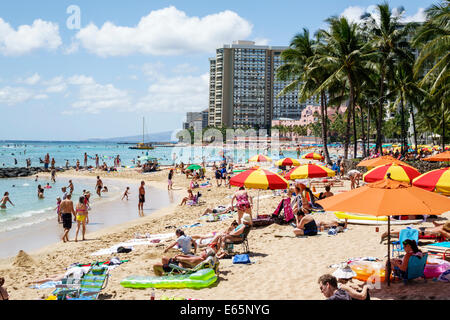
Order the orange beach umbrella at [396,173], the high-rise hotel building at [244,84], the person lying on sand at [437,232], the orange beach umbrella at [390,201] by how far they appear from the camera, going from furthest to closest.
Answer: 1. the high-rise hotel building at [244,84]
2. the orange beach umbrella at [396,173]
3. the person lying on sand at [437,232]
4. the orange beach umbrella at [390,201]

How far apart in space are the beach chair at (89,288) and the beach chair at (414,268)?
4.86 m

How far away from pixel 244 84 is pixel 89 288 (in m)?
147

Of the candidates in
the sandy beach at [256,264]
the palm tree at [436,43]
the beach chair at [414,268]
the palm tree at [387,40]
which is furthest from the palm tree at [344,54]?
the beach chair at [414,268]

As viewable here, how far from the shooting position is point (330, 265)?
24.8 ft

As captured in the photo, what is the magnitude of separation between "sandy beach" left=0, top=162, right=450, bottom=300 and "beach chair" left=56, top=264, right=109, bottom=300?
9.2 inches

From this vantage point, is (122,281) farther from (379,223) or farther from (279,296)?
(379,223)

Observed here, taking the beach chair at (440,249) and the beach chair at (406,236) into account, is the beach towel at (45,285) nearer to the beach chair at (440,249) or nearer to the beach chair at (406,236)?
the beach chair at (406,236)

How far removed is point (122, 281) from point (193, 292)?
142 cm

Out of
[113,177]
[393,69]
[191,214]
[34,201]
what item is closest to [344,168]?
[393,69]

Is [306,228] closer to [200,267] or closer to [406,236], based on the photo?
[406,236]

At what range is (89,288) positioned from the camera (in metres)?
6.71

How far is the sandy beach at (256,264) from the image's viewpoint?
21.0 feet

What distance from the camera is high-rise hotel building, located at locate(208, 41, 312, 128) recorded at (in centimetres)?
14700

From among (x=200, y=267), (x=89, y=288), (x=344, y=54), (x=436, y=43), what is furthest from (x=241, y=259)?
(x=344, y=54)
